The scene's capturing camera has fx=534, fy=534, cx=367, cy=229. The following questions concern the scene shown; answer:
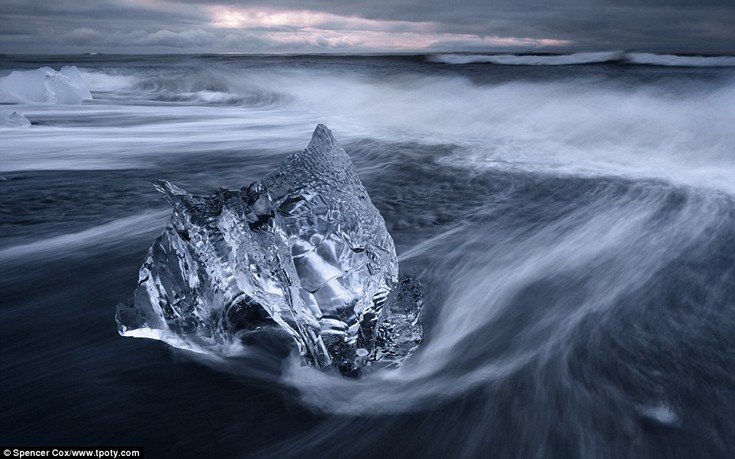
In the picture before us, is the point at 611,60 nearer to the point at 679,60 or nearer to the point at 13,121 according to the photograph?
the point at 679,60

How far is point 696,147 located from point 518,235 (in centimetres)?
397

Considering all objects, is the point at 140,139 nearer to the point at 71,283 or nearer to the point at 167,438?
the point at 71,283

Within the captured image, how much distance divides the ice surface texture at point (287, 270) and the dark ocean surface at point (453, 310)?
125 mm

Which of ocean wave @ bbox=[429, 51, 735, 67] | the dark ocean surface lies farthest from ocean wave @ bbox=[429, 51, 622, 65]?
the dark ocean surface

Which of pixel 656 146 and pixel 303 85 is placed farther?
pixel 303 85

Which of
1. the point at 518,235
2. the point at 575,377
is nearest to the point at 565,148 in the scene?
the point at 518,235

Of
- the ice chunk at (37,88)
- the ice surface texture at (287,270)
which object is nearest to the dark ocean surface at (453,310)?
the ice surface texture at (287,270)

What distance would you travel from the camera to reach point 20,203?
4.22 m

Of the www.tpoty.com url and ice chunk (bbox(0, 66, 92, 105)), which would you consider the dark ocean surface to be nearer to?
the www.tpoty.com url

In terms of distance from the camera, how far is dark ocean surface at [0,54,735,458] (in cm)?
175

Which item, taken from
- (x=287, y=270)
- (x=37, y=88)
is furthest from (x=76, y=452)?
(x=37, y=88)

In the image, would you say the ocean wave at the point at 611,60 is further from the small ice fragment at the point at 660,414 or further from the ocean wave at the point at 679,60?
the small ice fragment at the point at 660,414

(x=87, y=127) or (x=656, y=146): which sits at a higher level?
(x=656, y=146)

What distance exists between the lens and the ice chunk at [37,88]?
12.5 m
